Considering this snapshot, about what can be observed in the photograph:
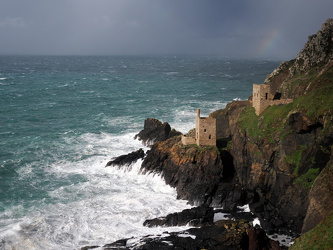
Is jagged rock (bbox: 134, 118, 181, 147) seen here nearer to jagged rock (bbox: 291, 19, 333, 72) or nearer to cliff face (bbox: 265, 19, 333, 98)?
cliff face (bbox: 265, 19, 333, 98)

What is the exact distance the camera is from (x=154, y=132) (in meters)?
84.6

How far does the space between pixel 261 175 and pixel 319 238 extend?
20.3 meters

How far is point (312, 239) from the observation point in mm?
39094

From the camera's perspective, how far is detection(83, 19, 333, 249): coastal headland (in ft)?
148

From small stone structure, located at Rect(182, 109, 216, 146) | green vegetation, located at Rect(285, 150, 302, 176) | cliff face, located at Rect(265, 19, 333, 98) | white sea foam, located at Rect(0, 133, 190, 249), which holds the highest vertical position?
cliff face, located at Rect(265, 19, 333, 98)

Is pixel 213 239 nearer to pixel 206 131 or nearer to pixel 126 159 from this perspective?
pixel 206 131

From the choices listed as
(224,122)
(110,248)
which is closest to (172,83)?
(224,122)

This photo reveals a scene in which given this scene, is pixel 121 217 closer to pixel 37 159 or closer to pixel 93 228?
pixel 93 228

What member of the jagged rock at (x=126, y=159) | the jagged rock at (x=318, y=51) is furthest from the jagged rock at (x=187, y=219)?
the jagged rock at (x=318, y=51)

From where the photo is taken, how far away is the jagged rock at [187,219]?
2010 inches

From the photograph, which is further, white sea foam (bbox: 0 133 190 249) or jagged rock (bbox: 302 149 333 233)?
white sea foam (bbox: 0 133 190 249)

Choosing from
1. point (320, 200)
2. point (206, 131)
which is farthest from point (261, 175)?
point (320, 200)

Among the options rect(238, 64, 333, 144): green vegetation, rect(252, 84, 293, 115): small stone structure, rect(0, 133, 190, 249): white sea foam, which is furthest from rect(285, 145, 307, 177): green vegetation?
rect(0, 133, 190, 249): white sea foam

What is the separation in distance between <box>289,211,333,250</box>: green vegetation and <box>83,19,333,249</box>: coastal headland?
0.31 feet
